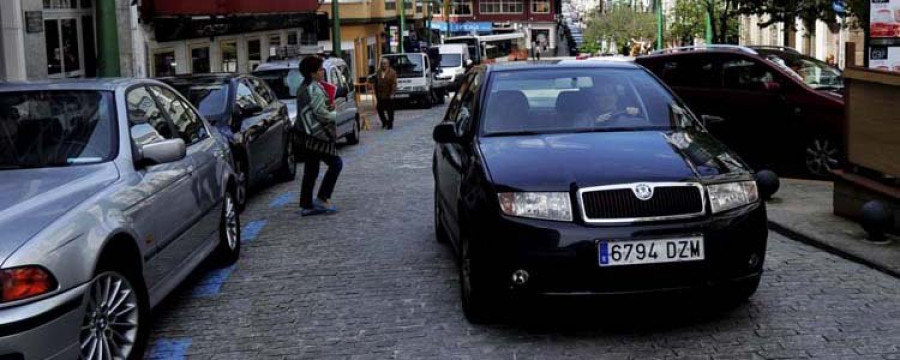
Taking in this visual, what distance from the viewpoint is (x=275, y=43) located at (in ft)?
117

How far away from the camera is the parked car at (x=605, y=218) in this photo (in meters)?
5.11

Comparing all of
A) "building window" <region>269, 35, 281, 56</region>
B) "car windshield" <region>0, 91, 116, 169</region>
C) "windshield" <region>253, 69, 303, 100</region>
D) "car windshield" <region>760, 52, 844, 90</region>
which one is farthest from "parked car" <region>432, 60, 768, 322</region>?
"building window" <region>269, 35, 281, 56</region>

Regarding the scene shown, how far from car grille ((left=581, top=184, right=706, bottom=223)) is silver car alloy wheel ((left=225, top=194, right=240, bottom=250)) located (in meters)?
3.29

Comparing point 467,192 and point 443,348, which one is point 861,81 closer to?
point 467,192

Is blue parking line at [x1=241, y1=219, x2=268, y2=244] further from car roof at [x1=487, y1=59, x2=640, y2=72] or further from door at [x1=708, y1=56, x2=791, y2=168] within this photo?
door at [x1=708, y1=56, x2=791, y2=168]

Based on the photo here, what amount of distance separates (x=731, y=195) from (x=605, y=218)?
75cm

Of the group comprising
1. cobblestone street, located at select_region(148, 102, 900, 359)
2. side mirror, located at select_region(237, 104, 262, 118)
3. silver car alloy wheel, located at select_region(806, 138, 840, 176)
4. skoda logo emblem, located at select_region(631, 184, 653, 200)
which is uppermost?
side mirror, located at select_region(237, 104, 262, 118)

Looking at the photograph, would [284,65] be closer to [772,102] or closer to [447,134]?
[772,102]

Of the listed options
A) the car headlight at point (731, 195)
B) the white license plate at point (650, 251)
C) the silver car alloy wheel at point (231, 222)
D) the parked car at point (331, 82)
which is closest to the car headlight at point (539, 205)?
the white license plate at point (650, 251)

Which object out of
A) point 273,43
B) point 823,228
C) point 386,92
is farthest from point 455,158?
point 273,43

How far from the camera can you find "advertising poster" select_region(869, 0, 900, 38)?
9.50 metres

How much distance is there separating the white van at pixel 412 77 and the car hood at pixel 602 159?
2740 centimetres

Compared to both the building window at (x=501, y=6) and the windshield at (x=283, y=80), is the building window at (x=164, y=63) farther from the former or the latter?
the building window at (x=501, y=6)

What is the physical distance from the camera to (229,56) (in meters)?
29.8
